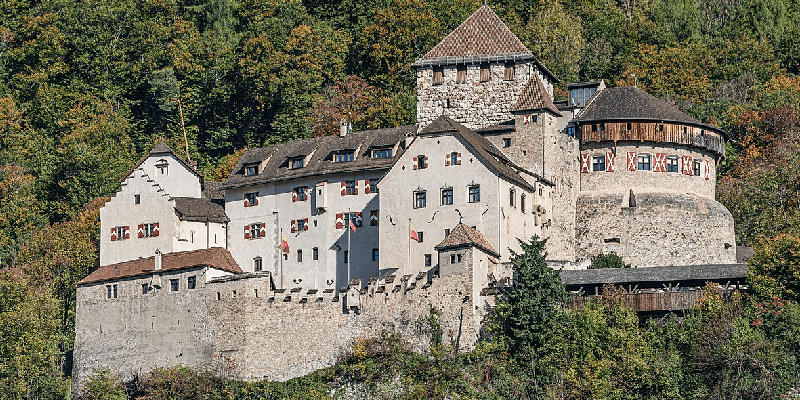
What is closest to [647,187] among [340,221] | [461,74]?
[461,74]

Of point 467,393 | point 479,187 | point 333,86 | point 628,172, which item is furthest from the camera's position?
point 333,86

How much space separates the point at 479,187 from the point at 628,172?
1275 centimetres

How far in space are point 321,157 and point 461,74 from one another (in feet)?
31.8

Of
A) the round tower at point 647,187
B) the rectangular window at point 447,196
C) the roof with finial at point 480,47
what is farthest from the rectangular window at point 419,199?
the roof with finial at point 480,47

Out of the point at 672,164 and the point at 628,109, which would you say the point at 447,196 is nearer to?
Result: the point at 628,109

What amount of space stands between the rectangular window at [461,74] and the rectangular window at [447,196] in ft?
40.4

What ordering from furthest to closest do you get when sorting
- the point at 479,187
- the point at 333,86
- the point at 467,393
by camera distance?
1. the point at 333,86
2. the point at 479,187
3. the point at 467,393

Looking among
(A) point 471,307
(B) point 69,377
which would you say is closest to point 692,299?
(A) point 471,307

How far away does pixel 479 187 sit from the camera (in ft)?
272

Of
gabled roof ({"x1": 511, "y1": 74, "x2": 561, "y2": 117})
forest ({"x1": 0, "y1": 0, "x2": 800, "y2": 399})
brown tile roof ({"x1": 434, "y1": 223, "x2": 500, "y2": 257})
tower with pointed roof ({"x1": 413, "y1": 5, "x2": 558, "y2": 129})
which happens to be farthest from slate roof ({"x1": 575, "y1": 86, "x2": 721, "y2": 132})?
brown tile roof ({"x1": 434, "y1": 223, "x2": 500, "y2": 257})

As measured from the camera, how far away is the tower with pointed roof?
3664 inches

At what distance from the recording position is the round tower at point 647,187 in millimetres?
89938

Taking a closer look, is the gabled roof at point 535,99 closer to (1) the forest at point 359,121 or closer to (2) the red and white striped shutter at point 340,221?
(2) the red and white striped shutter at point 340,221

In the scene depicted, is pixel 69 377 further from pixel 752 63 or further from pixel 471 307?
pixel 752 63
